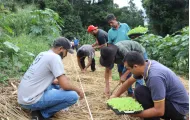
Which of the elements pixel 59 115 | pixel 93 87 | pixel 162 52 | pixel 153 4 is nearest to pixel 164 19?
pixel 153 4

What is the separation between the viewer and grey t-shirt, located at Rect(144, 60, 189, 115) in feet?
8.32

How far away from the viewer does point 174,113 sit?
9.20ft

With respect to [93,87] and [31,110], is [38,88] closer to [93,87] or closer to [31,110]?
[31,110]

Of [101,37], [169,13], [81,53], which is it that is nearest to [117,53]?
[101,37]

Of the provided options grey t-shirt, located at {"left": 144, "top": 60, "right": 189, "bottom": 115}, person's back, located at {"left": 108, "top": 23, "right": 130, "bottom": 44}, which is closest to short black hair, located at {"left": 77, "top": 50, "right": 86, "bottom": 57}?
person's back, located at {"left": 108, "top": 23, "right": 130, "bottom": 44}

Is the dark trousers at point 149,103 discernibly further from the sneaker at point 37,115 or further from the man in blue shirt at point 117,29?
the man in blue shirt at point 117,29

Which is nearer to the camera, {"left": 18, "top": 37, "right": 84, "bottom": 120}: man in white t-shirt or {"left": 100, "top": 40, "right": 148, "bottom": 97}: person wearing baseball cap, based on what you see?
{"left": 18, "top": 37, "right": 84, "bottom": 120}: man in white t-shirt

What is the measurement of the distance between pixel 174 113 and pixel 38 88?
5.03 ft

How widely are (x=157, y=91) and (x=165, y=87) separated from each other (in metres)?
Result: 0.15

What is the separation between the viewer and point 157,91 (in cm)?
253

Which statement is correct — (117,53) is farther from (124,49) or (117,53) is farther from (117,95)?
(117,95)

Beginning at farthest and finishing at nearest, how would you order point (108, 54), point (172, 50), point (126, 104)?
point (172, 50) → point (108, 54) → point (126, 104)

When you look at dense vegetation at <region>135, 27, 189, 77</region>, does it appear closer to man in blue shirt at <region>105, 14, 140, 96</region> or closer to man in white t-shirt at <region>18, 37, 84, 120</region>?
man in blue shirt at <region>105, 14, 140, 96</region>

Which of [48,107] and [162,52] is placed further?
[162,52]
